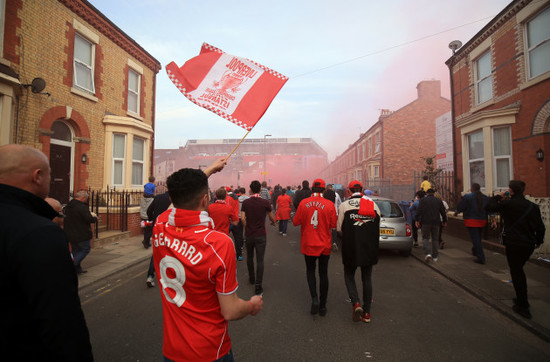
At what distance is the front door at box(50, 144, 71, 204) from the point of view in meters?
8.72

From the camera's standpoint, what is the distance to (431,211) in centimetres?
678

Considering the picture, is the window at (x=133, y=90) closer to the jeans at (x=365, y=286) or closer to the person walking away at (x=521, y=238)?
the jeans at (x=365, y=286)

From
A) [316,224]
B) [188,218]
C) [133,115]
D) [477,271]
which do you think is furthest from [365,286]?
[133,115]

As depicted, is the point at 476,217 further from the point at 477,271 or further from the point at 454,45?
the point at 454,45

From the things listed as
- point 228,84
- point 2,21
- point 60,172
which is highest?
point 2,21

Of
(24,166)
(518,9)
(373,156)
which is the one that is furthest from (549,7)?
(373,156)

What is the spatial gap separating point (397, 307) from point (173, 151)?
6001 centimetres

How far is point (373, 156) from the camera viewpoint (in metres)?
26.2

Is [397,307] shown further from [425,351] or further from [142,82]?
[142,82]

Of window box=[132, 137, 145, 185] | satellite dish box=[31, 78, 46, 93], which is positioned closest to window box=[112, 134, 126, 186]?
window box=[132, 137, 145, 185]

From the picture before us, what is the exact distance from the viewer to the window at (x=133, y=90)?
12.0 meters

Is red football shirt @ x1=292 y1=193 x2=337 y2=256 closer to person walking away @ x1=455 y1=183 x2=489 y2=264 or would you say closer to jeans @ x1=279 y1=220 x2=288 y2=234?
person walking away @ x1=455 y1=183 x2=489 y2=264

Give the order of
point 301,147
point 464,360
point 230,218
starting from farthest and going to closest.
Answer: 1. point 301,147
2. point 230,218
3. point 464,360

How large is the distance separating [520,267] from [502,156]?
24.8ft
